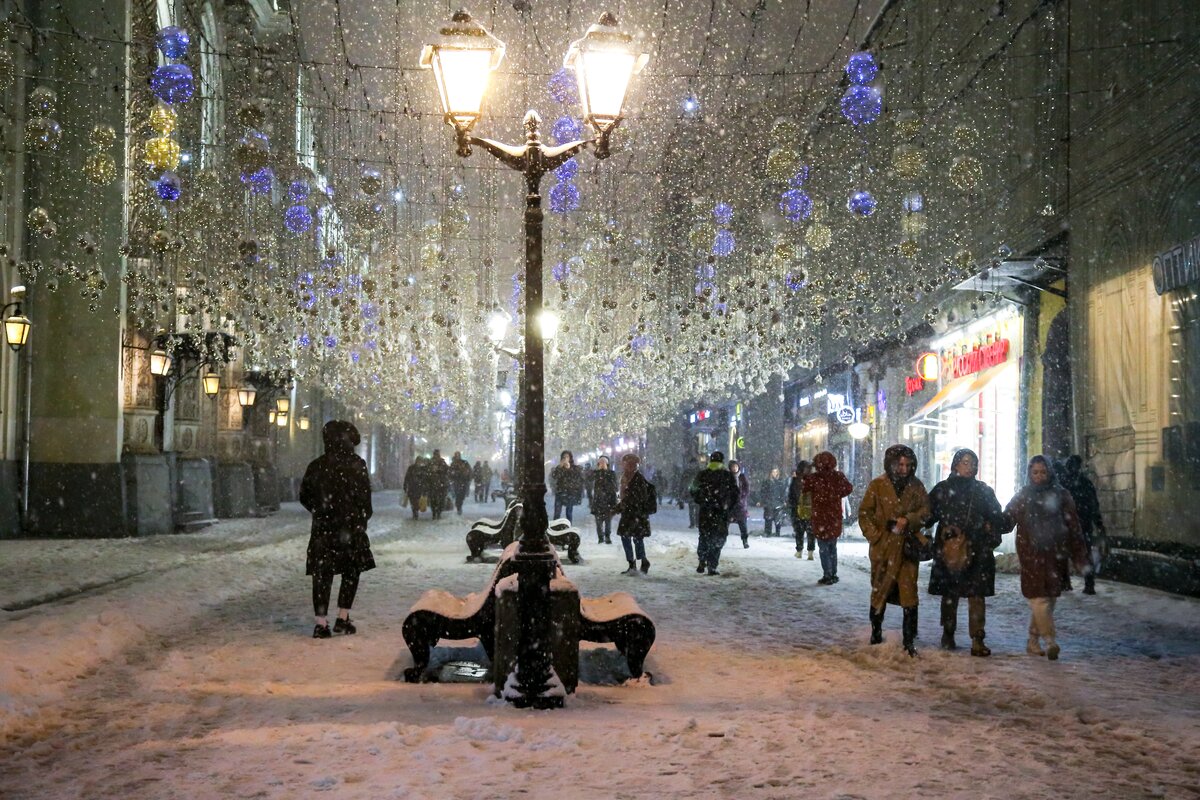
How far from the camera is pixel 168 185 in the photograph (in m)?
16.3

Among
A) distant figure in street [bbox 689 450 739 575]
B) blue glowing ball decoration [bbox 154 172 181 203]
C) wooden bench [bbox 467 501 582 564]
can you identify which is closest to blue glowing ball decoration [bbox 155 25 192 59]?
blue glowing ball decoration [bbox 154 172 181 203]

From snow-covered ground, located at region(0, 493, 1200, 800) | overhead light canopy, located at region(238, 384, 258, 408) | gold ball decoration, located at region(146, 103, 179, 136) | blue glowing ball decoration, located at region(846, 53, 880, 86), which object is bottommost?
snow-covered ground, located at region(0, 493, 1200, 800)

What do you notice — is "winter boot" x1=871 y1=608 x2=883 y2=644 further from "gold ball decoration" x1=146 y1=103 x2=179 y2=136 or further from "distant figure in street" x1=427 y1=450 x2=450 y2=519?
"distant figure in street" x1=427 y1=450 x2=450 y2=519

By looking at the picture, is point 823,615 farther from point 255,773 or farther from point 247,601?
point 255,773

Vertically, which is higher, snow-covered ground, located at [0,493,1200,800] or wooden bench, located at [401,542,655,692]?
wooden bench, located at [401,542,655,692]

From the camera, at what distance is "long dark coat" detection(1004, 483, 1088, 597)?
9227 mm

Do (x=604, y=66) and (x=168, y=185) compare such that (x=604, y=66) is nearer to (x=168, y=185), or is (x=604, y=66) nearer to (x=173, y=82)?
(x=173, y=82)

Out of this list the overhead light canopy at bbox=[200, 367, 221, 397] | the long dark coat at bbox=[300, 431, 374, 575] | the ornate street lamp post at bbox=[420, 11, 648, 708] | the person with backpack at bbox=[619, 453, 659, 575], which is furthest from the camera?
the overhead light canopy at bbox=[200, 367, 221, 397]

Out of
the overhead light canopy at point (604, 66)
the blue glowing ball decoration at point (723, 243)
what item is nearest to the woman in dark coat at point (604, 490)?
the blue glowing ball decoration at point (723, 243)

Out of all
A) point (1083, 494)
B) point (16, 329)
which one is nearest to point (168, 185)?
point (16, 329)

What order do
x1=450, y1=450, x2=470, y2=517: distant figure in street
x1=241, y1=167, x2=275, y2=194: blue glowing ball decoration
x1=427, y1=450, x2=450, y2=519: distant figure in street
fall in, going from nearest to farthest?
x1=241, y1=167, x2=275, y2=194: blue glowing ball decoration → x1=427, y1=450, x2=450, y2=519: distant figure in street → x1=450, y1=450, x2=470, y2=517: distant figure in street

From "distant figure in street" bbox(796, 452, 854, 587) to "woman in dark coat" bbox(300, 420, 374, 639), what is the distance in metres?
7.05

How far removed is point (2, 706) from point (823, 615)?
8068mm

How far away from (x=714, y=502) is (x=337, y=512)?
776 cm
